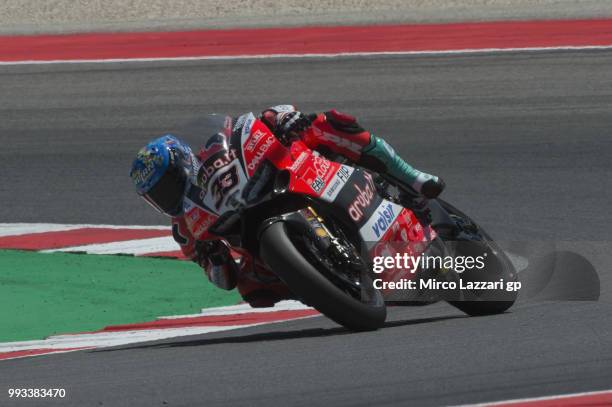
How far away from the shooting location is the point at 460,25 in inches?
732

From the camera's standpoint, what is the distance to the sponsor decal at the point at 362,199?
281 inches

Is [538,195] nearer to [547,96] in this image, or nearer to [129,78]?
[547,96]

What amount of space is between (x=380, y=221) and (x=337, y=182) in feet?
1.01

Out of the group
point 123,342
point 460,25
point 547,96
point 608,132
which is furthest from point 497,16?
point 123,342

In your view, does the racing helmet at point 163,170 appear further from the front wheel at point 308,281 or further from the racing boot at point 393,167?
the racing boot at point 393,167

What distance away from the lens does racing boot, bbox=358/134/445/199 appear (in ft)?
24.5

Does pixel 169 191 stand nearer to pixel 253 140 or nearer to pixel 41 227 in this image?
pixel 253 140

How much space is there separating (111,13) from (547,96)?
340 inches

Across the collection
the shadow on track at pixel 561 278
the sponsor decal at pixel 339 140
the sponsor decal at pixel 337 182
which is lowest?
the shadow on track at pixel 561 278

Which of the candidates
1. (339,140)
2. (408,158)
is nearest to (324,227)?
(339,140)

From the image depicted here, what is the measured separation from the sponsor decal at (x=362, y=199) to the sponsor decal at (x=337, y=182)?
77 millimetres

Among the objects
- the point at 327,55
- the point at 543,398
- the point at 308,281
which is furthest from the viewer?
the point at 327,55

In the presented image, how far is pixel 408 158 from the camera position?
43.0 feet

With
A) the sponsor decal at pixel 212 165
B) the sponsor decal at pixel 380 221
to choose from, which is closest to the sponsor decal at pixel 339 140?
the sponsor decal at pixel 380 221
